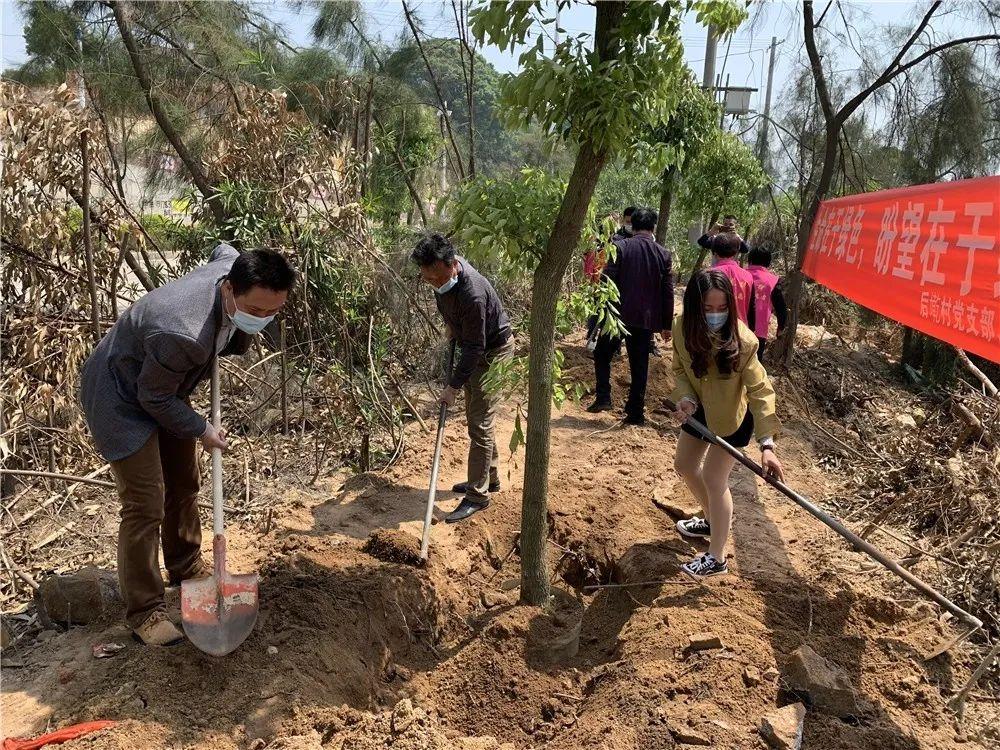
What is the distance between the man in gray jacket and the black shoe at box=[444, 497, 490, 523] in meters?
1.88

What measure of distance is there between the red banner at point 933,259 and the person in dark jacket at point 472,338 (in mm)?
2280

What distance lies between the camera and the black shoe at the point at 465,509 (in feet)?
15.2

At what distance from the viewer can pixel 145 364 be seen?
279cm

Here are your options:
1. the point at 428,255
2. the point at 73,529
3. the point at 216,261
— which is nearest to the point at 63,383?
the point at 73,529

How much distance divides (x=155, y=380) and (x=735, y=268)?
398cm

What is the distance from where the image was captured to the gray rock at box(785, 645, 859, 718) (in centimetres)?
279

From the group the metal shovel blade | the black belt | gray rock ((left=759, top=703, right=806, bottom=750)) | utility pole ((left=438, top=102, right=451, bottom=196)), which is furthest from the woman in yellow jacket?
utility pole ((left=438, top=102, right=451, bottom=196))

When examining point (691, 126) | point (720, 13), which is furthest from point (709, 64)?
point (720, 13)

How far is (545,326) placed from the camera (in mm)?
3287

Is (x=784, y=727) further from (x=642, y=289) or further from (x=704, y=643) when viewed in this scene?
(x=642, y=289)

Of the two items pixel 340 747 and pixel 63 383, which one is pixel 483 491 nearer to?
pixel 340 747

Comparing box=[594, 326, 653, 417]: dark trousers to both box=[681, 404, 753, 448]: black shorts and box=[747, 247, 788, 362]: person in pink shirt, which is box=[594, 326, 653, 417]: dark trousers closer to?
box=[747, 247, 788, 362]: person in pink shirt

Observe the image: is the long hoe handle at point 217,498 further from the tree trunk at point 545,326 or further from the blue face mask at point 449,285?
the blue face mask at point 449,285

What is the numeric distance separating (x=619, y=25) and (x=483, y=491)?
2.95 metres
